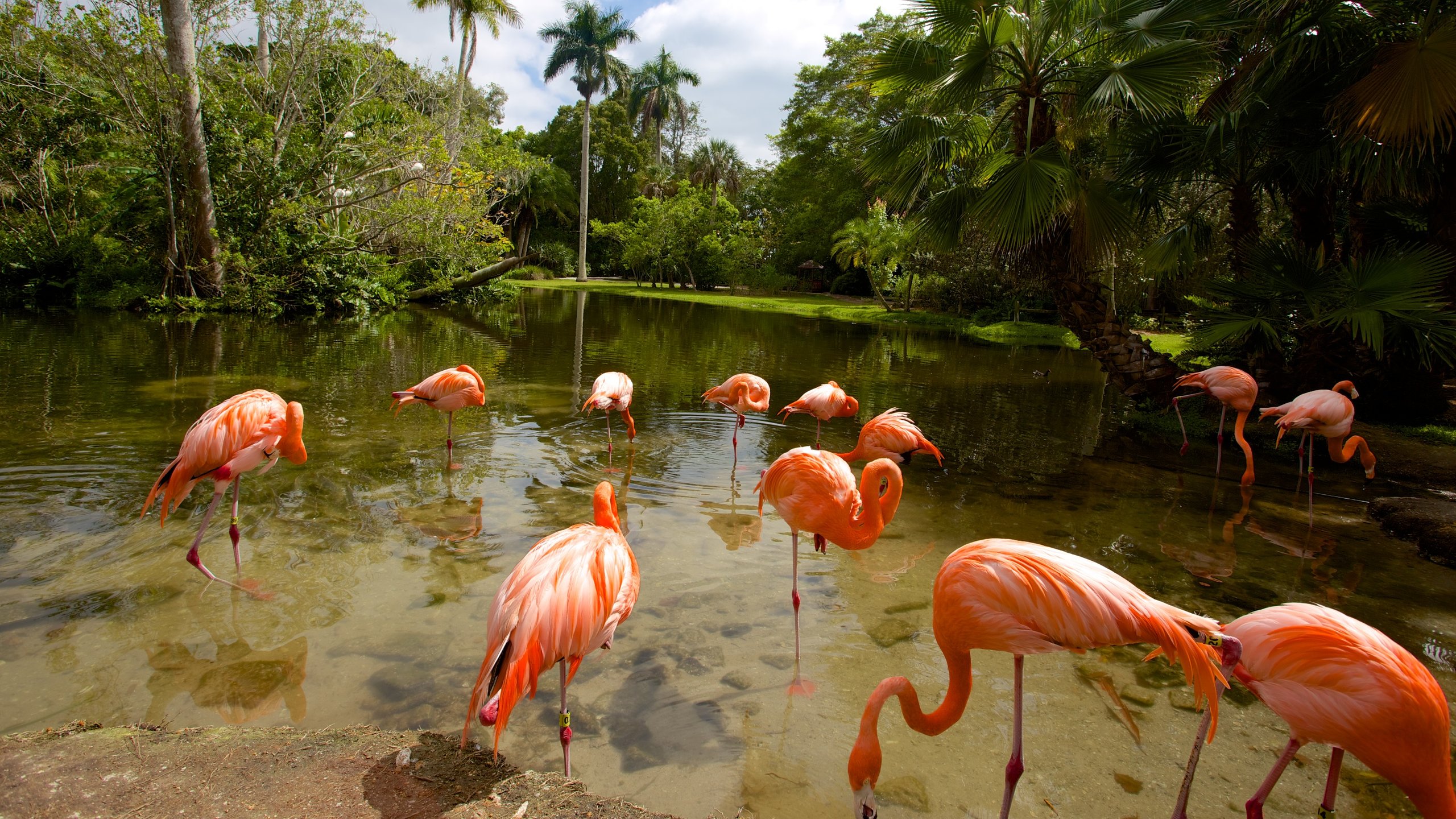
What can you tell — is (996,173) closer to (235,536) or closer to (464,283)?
(235,536)

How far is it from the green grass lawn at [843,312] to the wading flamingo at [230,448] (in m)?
20.2

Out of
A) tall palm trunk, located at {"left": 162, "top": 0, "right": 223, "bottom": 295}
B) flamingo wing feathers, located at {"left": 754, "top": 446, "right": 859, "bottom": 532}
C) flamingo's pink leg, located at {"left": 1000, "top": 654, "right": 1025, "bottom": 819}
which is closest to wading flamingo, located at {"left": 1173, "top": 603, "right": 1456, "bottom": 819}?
flamingo's pink leg, located at {"left": 1000, "top": 654, "right": 1025, "bottom": 819}

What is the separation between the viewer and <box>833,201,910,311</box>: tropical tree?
27.4 meters

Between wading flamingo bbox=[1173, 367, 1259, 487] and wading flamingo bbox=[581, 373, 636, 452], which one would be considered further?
wading flamingo bbox=[1173, 367, 1259, 487]

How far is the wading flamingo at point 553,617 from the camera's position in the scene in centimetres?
224

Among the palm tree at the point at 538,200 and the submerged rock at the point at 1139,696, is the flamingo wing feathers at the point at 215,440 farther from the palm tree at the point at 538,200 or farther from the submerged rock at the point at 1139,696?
the palm tree at the point at 538,200

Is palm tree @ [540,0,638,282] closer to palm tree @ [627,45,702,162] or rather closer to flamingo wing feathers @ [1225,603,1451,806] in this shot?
palm tree @ [627,45,702,162]

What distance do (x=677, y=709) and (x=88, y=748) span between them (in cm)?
197

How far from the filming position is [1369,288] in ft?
23.9

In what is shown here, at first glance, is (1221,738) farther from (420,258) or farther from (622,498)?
(420,258)

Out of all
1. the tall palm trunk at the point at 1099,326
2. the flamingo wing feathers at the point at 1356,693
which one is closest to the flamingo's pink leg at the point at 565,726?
the flamingo wing feathers at the point at 1356,693

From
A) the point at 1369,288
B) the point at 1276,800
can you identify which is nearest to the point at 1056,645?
the point at 1276,800

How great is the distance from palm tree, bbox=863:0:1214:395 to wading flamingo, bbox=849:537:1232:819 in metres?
6.41

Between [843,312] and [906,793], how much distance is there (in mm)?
27329
